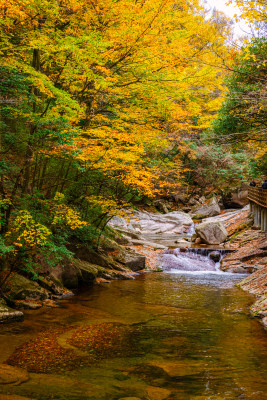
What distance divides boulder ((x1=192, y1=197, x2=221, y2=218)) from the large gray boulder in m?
7.86

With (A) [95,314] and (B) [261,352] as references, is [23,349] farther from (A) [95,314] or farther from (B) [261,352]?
(B) [261,352]

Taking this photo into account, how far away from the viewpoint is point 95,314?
7547 mm

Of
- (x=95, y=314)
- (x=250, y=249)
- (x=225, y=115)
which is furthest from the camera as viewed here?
(x=250, y=249)

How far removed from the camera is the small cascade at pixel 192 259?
49.0 ft

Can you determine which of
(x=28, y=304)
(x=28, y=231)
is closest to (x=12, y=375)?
(x=28, y=231)

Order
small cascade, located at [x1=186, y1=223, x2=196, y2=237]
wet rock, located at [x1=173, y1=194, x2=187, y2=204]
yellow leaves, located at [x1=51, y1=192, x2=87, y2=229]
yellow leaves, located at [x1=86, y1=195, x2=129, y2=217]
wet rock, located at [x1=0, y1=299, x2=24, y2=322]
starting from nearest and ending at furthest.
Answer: wet rock, located at [x1=0, y1=299, x2=24, y2=322] < yellow leaves, located at [x1=51, y1=192, x2=87, y2=229] < yellow leaves, located at [x1=86, y1=195, x2=129, y2=217] < small cascade, located at [x1=186, y1=223, x2=196, y2=237] < wet rock, located at [x1=173, y1=194, x2=187, y2=204]

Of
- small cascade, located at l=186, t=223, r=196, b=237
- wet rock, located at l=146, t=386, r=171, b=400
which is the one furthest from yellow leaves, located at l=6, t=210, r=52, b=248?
small cascade, located at l=186, t=223, r=196, b=237

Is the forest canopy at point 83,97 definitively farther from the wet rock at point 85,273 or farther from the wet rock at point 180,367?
the wet rock at point 180,367

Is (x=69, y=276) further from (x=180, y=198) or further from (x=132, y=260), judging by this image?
(x=180, y=198)

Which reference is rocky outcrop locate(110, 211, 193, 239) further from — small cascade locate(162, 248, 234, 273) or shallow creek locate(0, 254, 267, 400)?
shallow creek locate(0, 254, 267, 400)

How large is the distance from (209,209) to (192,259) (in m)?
13.1

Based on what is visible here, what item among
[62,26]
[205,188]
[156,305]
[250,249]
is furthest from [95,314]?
[205,188]

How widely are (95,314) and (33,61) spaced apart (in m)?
6.75

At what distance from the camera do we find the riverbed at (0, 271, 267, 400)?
13.0ft
